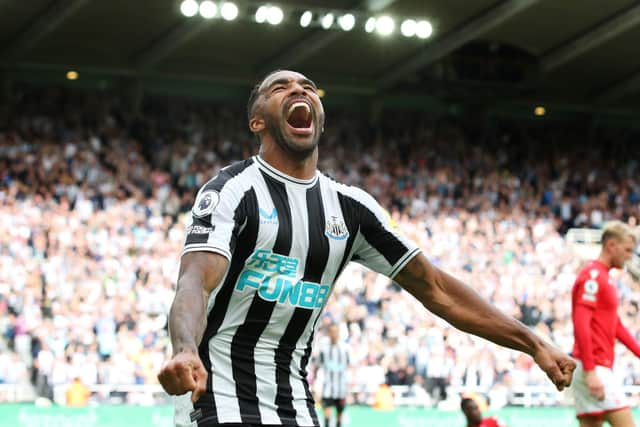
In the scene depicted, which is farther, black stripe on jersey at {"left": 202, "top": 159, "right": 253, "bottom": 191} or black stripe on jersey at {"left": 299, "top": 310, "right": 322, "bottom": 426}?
black stripe on jersey at {"left": 299, "top": 310, "right": 322, "bottom": 426}

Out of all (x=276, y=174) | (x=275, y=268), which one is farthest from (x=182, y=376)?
(x=276, y=174)

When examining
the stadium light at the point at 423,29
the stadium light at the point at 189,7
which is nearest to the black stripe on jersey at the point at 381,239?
the stadium light at the point at 189,7

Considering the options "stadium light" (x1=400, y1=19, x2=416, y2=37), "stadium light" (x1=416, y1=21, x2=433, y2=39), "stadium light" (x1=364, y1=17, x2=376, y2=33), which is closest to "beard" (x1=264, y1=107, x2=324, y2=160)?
"stadium light" (x1=364, y1=17, x2=376, y2=33)

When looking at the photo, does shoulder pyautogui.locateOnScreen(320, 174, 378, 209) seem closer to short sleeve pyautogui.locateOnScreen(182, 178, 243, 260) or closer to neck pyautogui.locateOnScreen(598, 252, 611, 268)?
short sleeve pyautogui.locateOnScreen(182, 178, 243, 260)

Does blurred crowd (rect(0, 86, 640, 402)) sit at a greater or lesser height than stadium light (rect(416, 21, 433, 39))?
lesser

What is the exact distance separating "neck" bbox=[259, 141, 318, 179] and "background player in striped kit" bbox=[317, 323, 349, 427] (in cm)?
1218

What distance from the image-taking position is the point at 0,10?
24344mm

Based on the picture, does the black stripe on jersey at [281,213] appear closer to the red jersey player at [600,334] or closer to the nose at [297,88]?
the nose at [297,88]

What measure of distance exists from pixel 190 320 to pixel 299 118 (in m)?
1.04

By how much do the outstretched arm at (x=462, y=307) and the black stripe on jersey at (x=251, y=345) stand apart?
62 cm

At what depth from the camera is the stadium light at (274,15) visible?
23.7 meters

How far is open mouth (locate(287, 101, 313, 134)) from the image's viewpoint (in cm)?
396

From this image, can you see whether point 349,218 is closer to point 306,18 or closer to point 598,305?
point 598,305

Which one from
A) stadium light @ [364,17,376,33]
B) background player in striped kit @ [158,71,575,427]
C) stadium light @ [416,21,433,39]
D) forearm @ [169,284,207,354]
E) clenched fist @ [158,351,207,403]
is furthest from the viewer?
stadium light @ [416,21,433,39]
